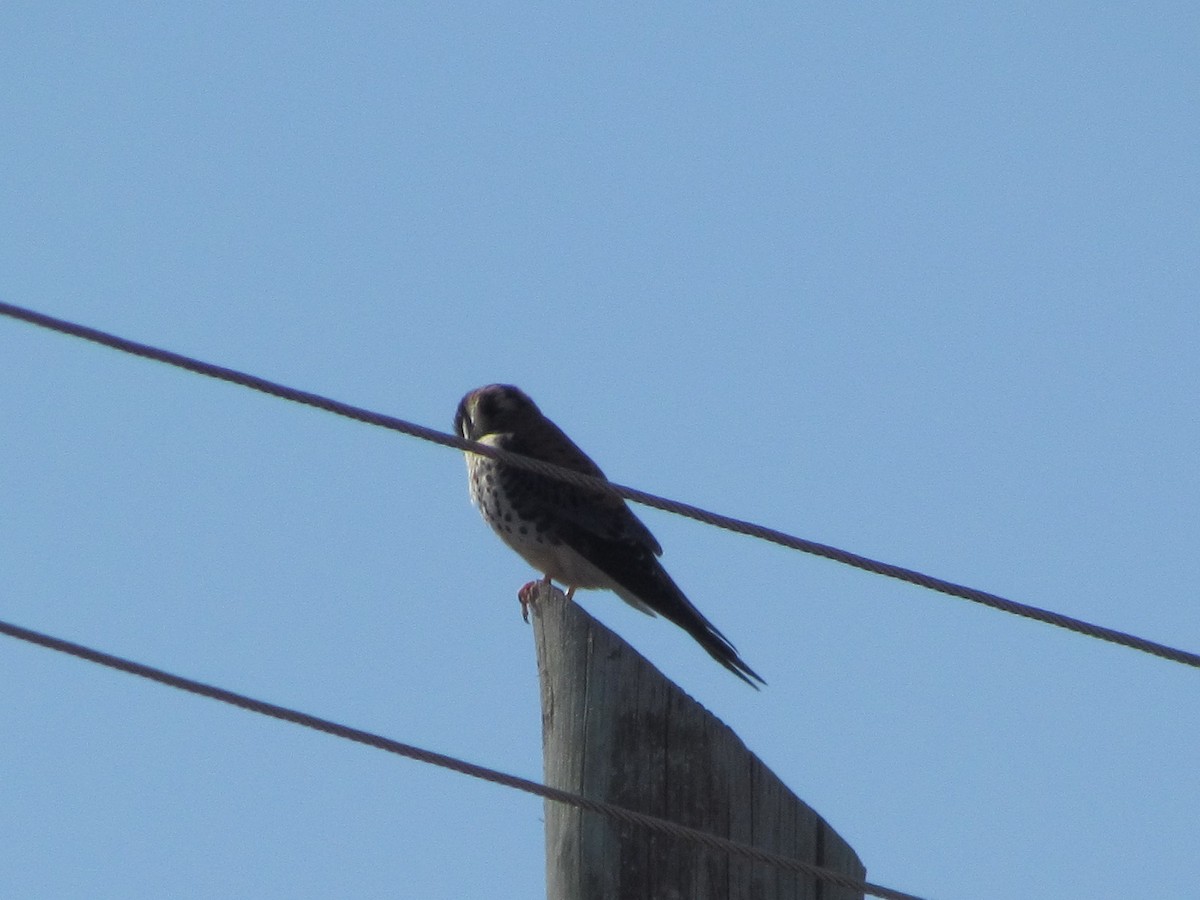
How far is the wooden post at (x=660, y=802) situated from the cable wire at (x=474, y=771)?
4cm

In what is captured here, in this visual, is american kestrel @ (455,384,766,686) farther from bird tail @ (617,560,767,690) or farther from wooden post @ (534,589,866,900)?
wooden post @ (534,589,866,900)

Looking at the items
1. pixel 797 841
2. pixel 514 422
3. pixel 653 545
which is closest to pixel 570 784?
pixel 797 841

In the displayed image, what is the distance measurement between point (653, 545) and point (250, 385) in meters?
4.22

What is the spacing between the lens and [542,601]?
13.7 feet

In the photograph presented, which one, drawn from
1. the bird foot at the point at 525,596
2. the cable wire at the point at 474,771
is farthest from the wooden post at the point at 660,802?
the bird foot at the point at 525,596

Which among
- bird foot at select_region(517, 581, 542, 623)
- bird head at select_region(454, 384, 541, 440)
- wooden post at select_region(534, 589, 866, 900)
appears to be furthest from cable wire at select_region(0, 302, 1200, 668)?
bird head at select_region(454, 384, 541, 440)

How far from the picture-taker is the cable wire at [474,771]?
3350 mm

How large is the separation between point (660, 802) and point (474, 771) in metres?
0.38

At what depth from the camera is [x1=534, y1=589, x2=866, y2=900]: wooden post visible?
3654 mm

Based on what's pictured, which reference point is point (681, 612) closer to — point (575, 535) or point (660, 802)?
point (575, 535)

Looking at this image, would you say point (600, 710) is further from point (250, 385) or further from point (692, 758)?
point (250, 385)

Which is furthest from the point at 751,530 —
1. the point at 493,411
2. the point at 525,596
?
the point at 493,411

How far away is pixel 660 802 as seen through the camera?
370cm

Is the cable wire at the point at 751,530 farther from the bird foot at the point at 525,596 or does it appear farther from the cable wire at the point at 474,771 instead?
the bird foot at the point at 525,596
